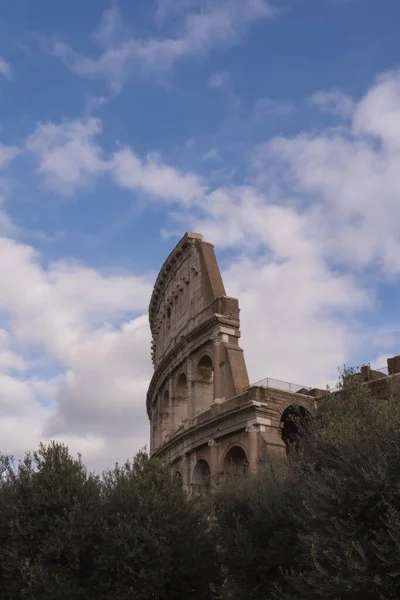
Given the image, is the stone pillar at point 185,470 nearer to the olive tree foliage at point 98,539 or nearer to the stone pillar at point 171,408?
the stone pillar at point 171,408

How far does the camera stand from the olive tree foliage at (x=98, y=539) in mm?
16547

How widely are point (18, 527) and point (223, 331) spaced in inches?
586

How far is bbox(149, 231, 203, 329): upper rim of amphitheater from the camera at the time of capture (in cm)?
3597

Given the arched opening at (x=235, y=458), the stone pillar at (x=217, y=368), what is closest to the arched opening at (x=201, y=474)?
the arched opening at (x=235, y=458)

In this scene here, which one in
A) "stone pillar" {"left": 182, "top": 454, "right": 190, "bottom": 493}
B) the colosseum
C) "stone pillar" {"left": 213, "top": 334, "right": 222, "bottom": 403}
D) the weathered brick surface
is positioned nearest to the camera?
the colosseum

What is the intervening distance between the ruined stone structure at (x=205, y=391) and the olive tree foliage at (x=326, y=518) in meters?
5.01

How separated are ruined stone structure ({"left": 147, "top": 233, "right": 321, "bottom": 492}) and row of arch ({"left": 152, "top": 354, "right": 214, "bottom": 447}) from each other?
47mm

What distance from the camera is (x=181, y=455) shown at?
104ft

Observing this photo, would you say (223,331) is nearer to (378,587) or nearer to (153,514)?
(153,514)

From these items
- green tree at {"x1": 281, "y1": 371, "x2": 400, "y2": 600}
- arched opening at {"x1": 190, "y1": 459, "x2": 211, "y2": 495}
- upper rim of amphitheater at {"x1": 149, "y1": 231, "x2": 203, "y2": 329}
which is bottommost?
green tree at {"x1": 281, "y1": 371, "x2": 400, "y2": 600}

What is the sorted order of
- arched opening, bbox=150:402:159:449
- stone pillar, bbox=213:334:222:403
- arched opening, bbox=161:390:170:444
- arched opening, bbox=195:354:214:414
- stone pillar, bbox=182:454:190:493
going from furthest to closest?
arched opening, bbox=150:402:159:449, arched opening, bbox=161:390:170:444, arched opening, bbox=195:354:214:414, stone pillar, bbox=182:454:190:493, stone pillar, bbox=213:334:222:403

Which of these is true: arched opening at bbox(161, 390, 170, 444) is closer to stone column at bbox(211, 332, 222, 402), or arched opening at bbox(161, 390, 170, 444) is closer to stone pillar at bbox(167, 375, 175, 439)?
stone pillar at bbox(167, 375, 175, 439)

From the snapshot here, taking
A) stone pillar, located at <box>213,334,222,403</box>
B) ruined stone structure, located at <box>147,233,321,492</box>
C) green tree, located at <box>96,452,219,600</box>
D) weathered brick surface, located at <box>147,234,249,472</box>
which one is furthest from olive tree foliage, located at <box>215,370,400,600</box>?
→ weathered brick surface, located at <box>147,234,249,472</box>

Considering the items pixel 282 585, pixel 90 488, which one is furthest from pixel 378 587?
pixel 90 488
